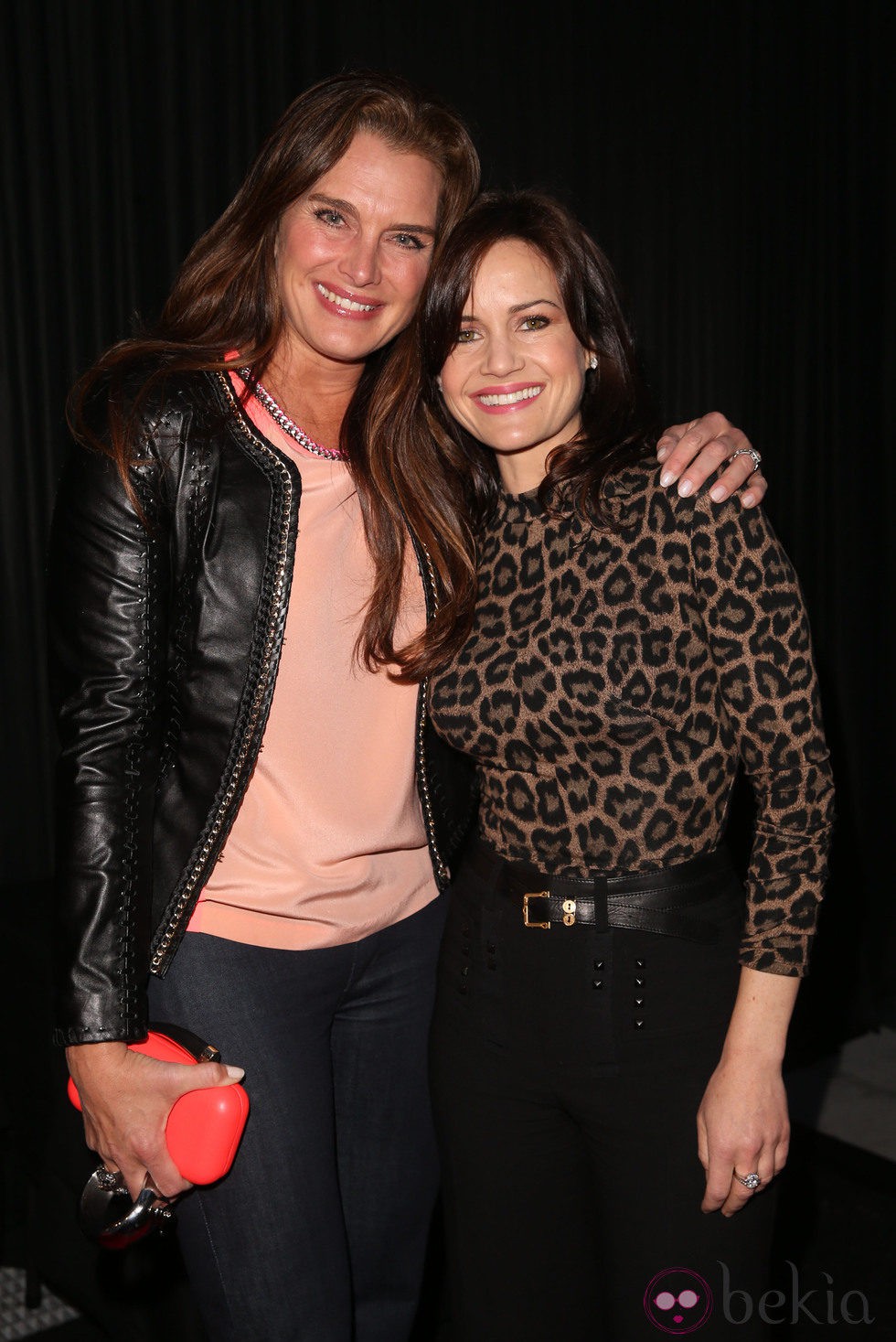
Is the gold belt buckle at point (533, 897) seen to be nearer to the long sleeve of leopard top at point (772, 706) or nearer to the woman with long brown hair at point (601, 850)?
the woman with long brown hair at point (601, 850)

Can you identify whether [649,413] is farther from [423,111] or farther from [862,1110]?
[862,1110]

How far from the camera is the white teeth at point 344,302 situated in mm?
1766

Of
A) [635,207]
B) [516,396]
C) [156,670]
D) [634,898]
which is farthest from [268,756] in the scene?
[635,207]

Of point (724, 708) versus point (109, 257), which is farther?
point (109, 257)

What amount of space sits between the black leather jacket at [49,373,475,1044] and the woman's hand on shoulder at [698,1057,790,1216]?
2.39 feet

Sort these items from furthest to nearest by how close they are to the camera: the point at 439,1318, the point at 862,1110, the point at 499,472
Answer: the point at 862,1110 → the point at 439,1318 → the point at 499,472

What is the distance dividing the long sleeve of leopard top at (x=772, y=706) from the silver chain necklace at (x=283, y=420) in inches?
22.4

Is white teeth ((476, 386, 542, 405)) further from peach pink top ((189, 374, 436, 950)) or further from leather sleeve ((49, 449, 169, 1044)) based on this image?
leather sleeve ((49, 449, 169, 1044))

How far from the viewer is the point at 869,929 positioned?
458cm

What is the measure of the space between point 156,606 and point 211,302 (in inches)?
20.4

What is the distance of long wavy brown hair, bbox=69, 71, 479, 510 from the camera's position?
174cm

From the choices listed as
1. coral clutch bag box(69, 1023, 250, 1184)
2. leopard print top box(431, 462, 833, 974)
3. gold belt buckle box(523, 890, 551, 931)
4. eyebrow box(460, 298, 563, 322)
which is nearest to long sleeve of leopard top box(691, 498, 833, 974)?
leopard print top box(431, 462, 833, 974)

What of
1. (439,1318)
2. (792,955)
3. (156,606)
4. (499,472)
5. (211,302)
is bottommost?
(439,1318)

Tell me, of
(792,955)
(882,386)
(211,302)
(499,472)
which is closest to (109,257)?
(211,302)
